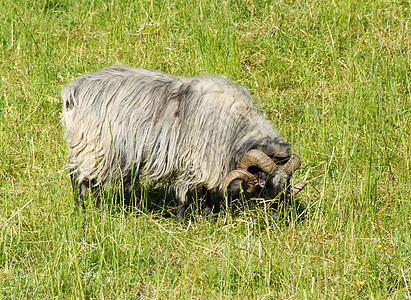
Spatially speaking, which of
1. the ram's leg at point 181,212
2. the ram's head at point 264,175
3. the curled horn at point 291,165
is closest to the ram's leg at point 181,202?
the ram's leg at point 181,212

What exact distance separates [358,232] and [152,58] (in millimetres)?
3669

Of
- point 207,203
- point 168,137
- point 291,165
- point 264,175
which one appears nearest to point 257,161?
point 264,175

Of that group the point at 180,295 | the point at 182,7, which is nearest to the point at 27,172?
the point at 180,295

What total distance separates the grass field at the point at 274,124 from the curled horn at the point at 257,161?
390 millimetres

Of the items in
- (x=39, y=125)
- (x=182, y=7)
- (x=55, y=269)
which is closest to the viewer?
(x=55, y=269)

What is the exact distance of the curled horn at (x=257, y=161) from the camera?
179 inches

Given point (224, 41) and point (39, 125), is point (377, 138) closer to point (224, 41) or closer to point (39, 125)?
point (224, 41)

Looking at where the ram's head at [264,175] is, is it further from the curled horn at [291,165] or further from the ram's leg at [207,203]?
the ram's leg at [207,203]

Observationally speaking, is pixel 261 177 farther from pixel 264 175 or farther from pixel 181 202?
pixel 181 202

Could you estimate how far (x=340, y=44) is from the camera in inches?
268

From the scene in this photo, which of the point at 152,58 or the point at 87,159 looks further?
the point at 152,58

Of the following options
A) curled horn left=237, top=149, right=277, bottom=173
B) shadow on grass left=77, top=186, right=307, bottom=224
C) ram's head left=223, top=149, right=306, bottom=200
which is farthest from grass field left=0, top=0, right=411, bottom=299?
curled horn left=237, top=149, right=277, bottom=173

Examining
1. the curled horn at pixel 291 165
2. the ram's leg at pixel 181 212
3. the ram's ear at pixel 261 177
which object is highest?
the curled horn at pixel 291 165

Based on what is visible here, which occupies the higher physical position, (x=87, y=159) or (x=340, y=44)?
(x=340, y=44)
